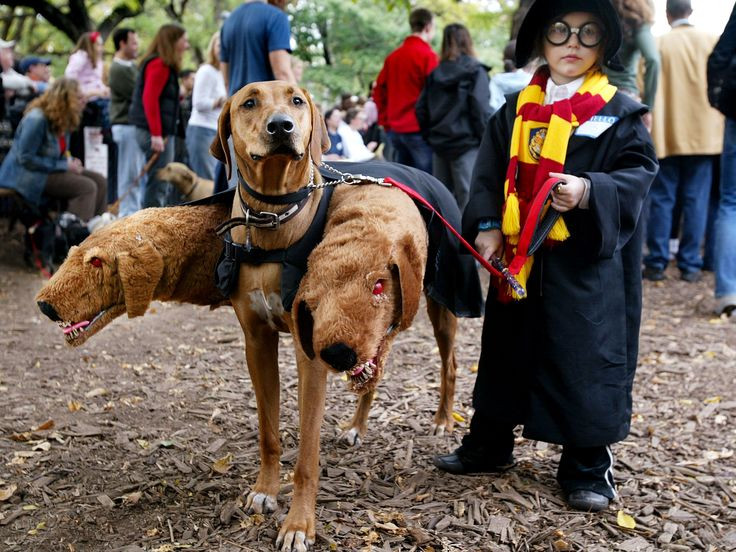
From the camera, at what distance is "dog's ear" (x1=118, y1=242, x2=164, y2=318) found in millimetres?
2867

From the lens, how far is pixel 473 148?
7742 millimetres

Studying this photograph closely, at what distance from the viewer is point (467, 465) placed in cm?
359

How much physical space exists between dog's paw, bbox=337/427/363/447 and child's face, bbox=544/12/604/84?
82.7 inches

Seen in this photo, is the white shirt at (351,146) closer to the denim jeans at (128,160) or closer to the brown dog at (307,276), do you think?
the denim jeans at (128,160)

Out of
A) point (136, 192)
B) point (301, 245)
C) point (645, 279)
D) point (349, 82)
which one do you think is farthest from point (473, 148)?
point (349, 82)

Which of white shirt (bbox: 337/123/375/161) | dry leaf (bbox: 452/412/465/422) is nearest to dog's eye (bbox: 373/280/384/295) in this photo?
dry leaf (bbox: 452/412/465/422)

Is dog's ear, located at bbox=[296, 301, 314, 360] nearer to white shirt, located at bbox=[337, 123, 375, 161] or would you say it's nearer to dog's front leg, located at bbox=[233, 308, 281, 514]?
dog's front leg, located at bbox=[233, 308, 281, 514]

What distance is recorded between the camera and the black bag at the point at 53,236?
7.96 m

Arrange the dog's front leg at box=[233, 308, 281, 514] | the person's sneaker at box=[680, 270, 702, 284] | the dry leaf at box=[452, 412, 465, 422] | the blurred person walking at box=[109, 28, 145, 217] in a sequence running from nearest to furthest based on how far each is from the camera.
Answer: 1. the dog's front leg at box=[233, 308, 281, 514]
2. the dry leaf at box=[452, 412, 465, 422]
3. the person's sneaker at box=[680, 270, 702, 284]
4. the blurred person walking at box=[109, 28, 145, 217]

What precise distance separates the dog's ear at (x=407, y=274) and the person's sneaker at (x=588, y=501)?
1.25m

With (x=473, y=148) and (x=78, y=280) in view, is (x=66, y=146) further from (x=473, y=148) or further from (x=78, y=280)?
(x=78, y=280)

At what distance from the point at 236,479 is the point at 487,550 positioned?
1.25 m

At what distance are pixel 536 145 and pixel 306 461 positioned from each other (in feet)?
5.28

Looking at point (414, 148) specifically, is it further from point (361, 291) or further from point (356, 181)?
point (361, 291)
